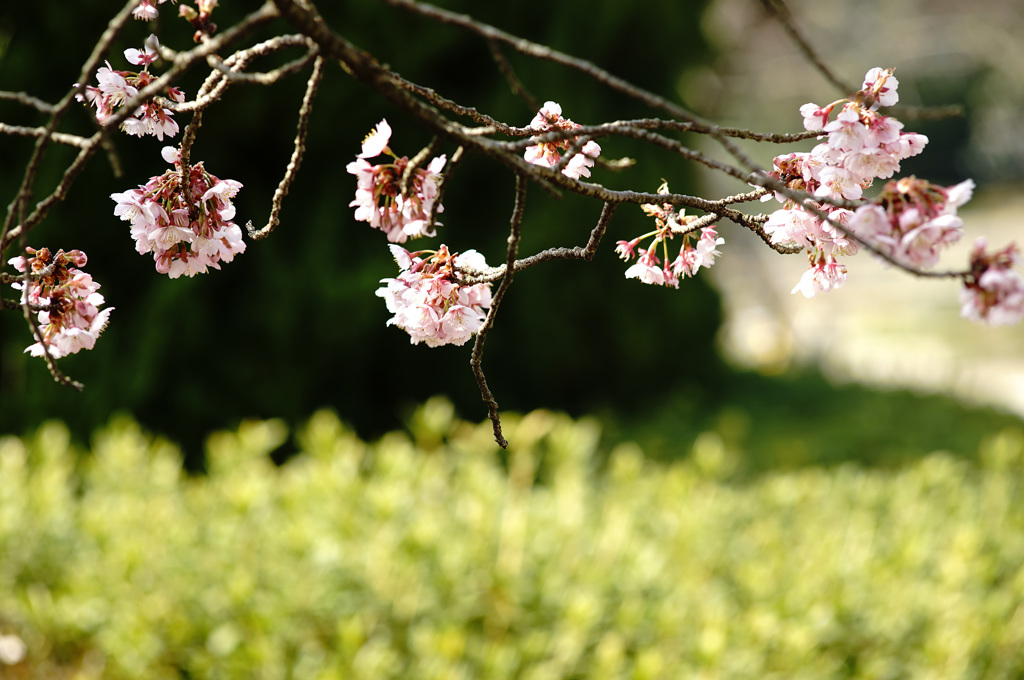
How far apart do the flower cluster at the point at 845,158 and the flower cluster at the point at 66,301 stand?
819mm

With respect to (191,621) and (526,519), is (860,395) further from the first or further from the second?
(191,621)

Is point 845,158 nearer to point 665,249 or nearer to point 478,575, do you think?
point 665,249

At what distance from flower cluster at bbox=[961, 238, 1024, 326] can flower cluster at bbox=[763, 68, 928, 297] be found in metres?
0.15

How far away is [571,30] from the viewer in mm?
4492

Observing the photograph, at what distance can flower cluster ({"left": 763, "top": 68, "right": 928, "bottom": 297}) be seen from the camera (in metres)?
0.90

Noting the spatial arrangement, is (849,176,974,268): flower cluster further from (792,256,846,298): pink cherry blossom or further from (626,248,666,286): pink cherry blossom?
(626,248,666,286): pink cherry blossom

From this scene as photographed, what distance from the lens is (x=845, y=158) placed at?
920 millimetres

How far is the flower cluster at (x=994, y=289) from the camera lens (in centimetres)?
71

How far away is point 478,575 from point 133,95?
5.75ft

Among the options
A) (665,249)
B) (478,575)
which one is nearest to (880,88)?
(665,249)

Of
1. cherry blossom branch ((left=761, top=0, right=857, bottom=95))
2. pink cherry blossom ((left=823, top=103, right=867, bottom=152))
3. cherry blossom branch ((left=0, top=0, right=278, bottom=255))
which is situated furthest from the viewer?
pink cherry blossom ((left=823, top=103, right=867, bottom=152))

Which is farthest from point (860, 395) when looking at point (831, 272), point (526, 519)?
point (831, 272)

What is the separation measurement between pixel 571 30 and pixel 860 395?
112 inches

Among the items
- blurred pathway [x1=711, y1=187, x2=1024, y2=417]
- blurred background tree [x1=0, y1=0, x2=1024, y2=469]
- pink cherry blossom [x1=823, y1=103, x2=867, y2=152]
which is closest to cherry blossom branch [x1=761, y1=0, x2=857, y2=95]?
pink cherry blossom [x1=823, y1=103, x2=867, y2=152]
